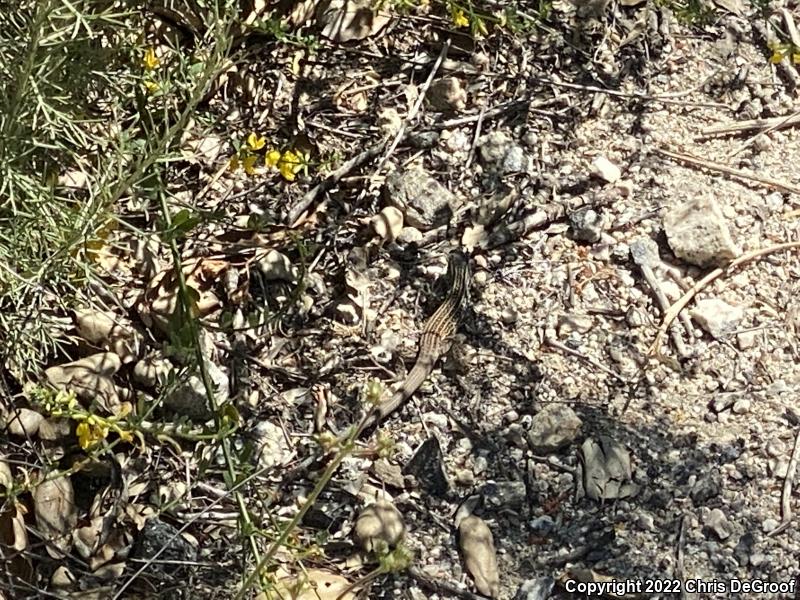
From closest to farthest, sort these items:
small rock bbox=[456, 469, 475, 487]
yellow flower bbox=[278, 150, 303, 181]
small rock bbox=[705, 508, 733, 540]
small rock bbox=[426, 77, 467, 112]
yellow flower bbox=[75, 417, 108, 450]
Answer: yellow flower bbox=[75, 417, 108, 450]
small rock bbox=[705, 508, 733, 540]
small rock bbox=[456, 469, 475, 487]
yellow flower bbox=[278, 150, 303, 181]
small rock bbox=[426, 77, 467, 112]

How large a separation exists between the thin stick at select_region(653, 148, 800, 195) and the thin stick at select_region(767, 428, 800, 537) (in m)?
0.78

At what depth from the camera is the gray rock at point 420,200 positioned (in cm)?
319

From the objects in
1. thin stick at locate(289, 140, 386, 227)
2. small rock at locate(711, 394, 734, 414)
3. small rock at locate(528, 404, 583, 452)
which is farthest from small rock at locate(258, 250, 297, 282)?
small rock at locate(711, 394, 734, 414)

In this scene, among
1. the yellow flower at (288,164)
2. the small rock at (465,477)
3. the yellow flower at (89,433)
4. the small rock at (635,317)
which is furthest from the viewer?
the small rock at (635,317)

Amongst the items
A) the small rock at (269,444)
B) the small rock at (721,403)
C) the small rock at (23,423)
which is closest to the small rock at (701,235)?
the small rock at (721,403)

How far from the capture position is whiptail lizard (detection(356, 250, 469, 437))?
2.90 m

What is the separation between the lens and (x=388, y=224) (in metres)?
3.17

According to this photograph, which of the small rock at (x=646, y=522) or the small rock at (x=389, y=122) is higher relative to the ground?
the small rock at (x=389, y=122)

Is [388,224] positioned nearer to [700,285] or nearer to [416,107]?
[416,107]

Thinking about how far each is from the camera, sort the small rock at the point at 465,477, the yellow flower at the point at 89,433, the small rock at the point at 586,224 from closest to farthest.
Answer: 1. the yellow flower at the point at 89,433
2. the small rock at the point at 465,477
3. the small rock at the point at 586,224

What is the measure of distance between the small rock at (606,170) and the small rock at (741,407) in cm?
76

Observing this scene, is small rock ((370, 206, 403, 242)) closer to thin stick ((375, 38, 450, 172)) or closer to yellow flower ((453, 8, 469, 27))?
thin stick ((375, 38, 450, 172))

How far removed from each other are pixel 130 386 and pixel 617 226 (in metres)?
1.40

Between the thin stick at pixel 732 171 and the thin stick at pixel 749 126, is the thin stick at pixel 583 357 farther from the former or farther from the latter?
the thin stick at pixel 749 126
